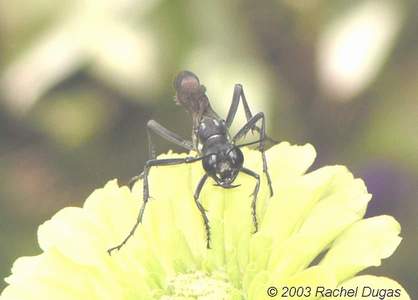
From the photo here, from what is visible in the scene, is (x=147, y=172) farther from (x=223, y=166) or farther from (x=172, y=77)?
(x=172, y=77)

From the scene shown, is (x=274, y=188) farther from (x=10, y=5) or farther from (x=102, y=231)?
(x=10, y=5)

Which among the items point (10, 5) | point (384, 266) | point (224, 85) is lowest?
point (384, 266)

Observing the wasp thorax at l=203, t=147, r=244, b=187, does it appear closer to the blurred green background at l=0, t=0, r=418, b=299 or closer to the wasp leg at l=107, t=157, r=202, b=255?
the wasp leg at l=107, t=157, r=202, b=255

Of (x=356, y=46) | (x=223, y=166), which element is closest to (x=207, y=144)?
(x=223, y=166)

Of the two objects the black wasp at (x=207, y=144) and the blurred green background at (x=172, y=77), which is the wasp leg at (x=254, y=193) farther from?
the blurred green background at (x=172, y=77)

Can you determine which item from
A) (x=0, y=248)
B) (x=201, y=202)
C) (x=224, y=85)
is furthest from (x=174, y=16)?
(x=201, y=202)

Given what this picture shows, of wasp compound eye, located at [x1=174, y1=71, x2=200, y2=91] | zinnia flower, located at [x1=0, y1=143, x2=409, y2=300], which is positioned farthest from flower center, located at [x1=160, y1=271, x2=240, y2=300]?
wasp compound eye, located at [x1=174, y1=71, x2=200, y2=91]

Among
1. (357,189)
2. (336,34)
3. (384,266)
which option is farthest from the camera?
(336,34)
